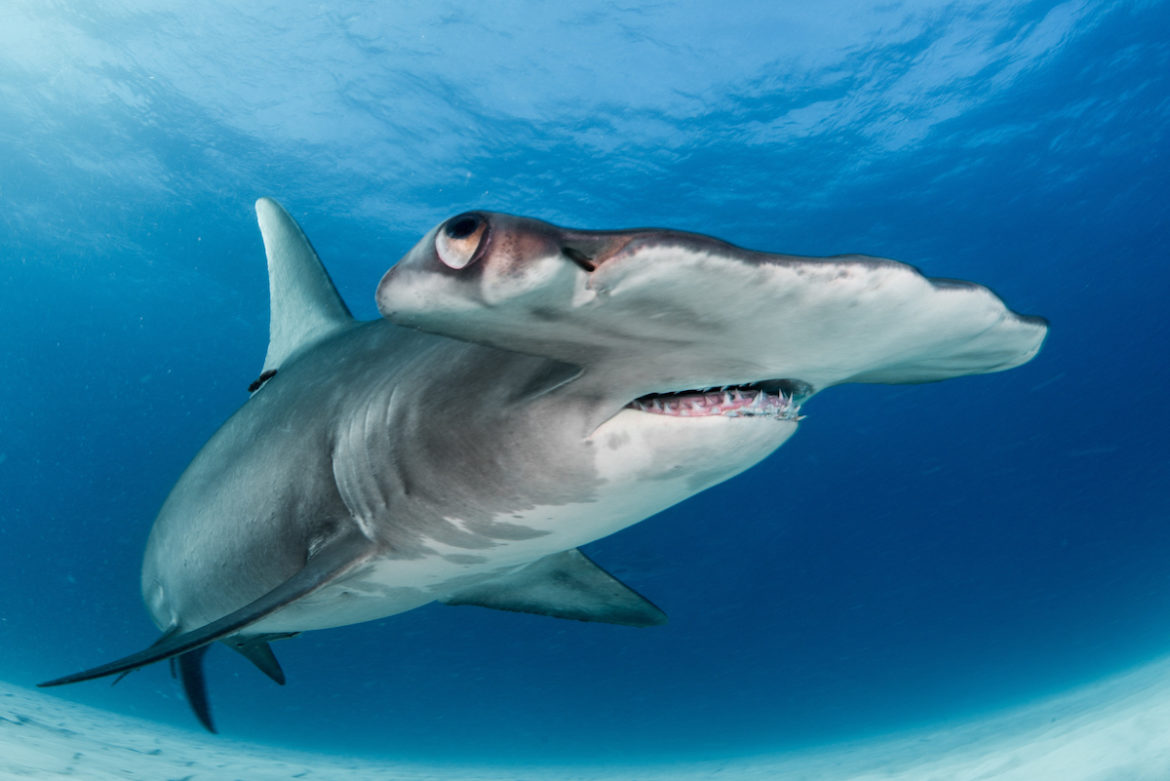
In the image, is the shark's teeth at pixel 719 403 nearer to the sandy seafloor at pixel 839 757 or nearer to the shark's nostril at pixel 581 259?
the shark's nostril at pixel 581 259

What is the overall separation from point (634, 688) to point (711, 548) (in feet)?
39.3

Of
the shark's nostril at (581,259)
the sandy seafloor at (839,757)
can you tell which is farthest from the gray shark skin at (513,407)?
the sandy seafloor at (839,757)

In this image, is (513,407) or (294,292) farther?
(294,292)

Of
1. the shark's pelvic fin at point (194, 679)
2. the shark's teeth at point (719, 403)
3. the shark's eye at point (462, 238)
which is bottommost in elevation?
the shark's pelvic fin at point (194, 679)

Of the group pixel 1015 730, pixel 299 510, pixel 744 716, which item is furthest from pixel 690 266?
pixel 744 716

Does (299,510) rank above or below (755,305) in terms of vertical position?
above

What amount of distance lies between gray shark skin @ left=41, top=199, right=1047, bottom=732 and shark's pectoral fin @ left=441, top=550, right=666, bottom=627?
0.06ft

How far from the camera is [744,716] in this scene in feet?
130

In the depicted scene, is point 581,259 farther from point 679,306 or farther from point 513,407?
point 513,407

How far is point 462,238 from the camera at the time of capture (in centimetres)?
121

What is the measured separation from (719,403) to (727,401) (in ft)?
0.08

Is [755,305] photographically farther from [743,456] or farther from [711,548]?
[711,548]

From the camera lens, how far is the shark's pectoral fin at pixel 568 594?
3.98 meters

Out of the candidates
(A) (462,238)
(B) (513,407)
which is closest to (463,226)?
(A) (462,238)
